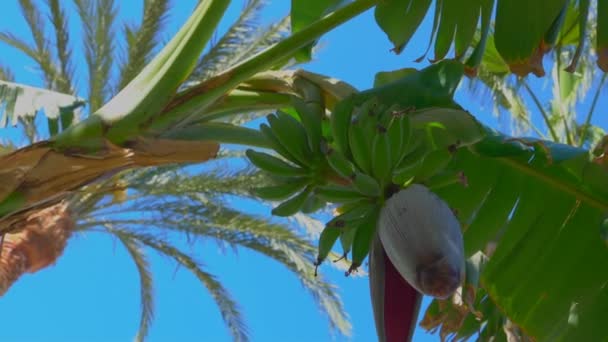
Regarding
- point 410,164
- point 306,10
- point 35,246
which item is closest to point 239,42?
point 35,246

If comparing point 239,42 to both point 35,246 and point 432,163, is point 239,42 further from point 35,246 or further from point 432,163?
point 432,163

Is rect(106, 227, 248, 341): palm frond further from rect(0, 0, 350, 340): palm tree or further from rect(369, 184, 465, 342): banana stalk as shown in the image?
rect(369, 184, 465, 342): banana stalk

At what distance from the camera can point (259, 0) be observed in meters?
5.88

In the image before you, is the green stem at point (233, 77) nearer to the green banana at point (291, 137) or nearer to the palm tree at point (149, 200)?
the green banana at point (291, 137)

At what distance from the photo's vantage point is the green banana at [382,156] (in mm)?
1694

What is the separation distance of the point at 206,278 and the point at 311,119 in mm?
5015

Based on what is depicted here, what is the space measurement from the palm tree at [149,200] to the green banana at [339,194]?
3602mm

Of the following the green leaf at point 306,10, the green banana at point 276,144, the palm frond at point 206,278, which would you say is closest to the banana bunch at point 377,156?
the green banana at point 276,144

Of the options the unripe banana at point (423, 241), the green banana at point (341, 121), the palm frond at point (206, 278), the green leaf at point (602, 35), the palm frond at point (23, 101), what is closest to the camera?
the unripe banana at point (423, 241)

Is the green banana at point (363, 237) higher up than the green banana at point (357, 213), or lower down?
lower down

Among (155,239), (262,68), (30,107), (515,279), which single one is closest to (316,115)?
(262,68)

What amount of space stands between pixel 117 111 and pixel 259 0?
4.22 metres

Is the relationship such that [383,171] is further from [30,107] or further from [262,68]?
[30,107]

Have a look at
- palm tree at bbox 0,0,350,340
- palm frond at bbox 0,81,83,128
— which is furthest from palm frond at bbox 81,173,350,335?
palm frond at bbox 0,81,83,128
